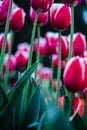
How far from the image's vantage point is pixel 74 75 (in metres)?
0.68

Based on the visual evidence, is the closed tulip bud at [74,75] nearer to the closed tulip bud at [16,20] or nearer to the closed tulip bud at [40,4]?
the closed tulip bud at [40,4]

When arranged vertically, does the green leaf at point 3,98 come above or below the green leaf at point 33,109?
above

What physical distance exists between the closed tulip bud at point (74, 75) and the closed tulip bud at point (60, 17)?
7.0 inches

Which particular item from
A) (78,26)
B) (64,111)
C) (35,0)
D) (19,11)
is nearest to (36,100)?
(64,111)

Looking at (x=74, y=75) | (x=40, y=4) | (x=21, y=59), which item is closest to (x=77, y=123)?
(x=74, y=75)

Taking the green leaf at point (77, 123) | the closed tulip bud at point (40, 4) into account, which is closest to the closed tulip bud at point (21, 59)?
the closed tulip bud at point (40, 4)

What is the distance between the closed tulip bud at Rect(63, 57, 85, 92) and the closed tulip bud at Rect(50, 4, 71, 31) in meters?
0.18

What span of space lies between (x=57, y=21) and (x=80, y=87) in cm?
21

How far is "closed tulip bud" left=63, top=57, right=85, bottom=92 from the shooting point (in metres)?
0.67

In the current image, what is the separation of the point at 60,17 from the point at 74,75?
206 millimetres

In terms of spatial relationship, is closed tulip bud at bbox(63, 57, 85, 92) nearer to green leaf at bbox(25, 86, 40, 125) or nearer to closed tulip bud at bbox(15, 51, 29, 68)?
green leaf at bbox(25, 86, 40, 125)

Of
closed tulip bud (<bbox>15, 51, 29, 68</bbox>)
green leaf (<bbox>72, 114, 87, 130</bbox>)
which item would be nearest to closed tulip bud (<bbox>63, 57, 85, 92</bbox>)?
green leaf (<bbox>72, 114, 87, 130</bbox>)

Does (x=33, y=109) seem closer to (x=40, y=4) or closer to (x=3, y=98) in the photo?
(x=3, y=98)

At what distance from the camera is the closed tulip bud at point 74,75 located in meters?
0.67
